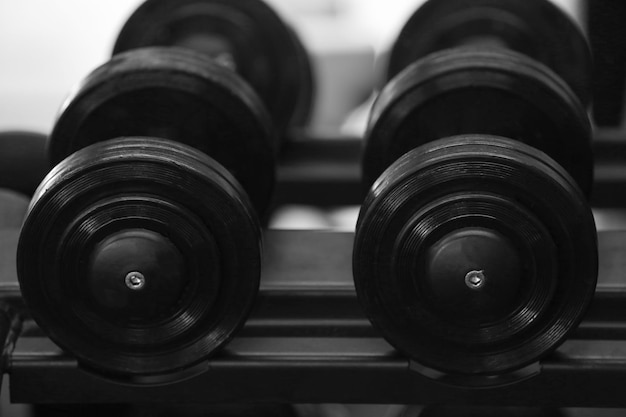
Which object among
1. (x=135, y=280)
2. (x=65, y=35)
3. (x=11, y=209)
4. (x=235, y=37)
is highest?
(x=235, y=37)

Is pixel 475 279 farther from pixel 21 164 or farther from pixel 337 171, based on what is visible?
pixel 21 164

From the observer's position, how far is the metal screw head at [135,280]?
0.99 meters

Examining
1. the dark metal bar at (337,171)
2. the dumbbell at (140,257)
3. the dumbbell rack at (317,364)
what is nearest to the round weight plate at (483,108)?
the dumbbell rack at (317,364)

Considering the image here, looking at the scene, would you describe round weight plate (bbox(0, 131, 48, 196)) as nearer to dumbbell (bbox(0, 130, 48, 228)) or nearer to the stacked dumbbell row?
dumbbell (bbox(0, 130, 48, 228))

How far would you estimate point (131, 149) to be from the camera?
0.99 meters

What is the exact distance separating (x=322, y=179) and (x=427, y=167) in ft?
2.31

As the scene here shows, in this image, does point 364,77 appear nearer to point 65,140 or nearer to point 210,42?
point 210,42

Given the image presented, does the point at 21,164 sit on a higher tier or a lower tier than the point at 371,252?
lower

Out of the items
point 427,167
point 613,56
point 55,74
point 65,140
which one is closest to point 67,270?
point 65,140

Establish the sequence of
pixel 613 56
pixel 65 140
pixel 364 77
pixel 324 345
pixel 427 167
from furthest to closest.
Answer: pixel 364 77 → pixel 613 56 → pixel 65 140 → pixel 324 345 → pixel 427 167

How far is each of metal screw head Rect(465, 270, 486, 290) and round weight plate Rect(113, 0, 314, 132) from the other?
77 cm

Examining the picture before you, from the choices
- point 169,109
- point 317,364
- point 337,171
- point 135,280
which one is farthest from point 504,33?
point 135,280

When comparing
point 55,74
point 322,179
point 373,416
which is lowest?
point 55,74

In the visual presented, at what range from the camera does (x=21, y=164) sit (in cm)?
156
